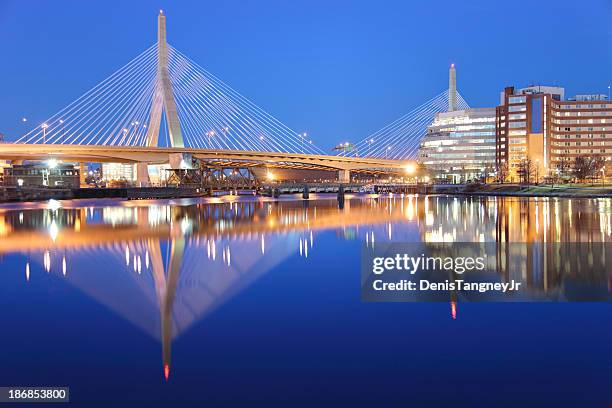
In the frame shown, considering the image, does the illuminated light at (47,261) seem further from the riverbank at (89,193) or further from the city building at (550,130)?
the city building at (550,130)

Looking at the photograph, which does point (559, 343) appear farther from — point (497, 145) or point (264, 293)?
point (497, 145)

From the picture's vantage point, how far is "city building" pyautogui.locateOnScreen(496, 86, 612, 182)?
128 m

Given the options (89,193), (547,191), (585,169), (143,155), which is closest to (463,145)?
(585,169)

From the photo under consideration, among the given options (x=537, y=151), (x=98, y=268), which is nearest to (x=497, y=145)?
(x=537, y=151)

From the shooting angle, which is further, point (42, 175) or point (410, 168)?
point (410, 168)

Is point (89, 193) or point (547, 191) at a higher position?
point (89, 193)

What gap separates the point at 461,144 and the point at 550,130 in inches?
878

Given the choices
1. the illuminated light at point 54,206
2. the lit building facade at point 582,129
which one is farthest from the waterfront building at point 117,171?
the illuminated light at point 54,206

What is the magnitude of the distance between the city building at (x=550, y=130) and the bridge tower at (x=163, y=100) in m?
85.6

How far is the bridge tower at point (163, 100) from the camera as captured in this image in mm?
60562

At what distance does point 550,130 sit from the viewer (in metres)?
129

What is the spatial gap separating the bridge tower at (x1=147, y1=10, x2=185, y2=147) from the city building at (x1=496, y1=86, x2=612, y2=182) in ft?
281

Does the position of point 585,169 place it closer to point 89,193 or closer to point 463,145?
point 463,145

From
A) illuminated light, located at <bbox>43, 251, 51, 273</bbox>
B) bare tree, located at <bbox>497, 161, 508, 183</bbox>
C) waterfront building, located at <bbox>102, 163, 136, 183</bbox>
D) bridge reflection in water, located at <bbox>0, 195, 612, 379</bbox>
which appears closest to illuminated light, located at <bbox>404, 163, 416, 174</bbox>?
bare tree, located at <bbox>497, 161, 508, 183</bbox>
